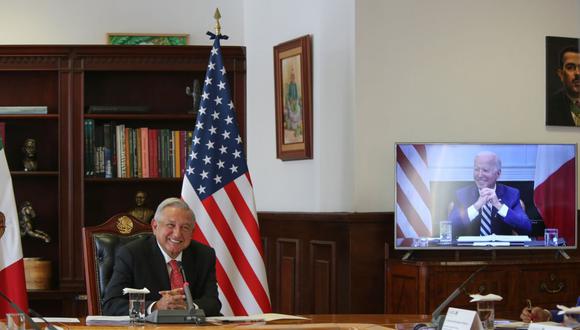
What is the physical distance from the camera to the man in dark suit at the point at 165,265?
4.25 metres

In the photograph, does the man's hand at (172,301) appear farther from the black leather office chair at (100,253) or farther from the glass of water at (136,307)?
the black leather office chair at (100,253)

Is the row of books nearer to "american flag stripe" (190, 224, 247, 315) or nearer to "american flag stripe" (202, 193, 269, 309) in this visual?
"american flag stripe" (202, 193, 269, 309)

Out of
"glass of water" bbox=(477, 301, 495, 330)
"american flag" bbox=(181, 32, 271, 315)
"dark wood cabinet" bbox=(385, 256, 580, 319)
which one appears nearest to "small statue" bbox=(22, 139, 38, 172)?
"american flag" bbox=(181, 32, 271, 315)

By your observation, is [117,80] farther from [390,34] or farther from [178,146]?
[390,34]

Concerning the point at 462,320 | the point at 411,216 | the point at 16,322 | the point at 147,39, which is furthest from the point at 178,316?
the point at 147,39

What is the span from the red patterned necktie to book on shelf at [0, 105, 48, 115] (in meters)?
2.75

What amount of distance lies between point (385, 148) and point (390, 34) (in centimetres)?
63

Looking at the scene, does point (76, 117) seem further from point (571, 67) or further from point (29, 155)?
point (571, 67)

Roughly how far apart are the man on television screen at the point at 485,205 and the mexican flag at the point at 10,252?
224cm

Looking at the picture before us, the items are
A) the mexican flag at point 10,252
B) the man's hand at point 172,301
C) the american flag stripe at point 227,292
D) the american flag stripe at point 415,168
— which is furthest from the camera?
the american flag stripe at point 415,168

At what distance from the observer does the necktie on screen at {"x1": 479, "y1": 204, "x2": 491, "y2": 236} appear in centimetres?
556

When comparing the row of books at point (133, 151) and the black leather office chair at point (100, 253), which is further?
the row of books at point (133, 151)

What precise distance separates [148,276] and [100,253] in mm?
269

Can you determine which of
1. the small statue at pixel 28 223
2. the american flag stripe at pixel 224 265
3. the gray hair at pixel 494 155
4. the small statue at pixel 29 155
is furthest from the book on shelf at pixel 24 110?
the gray hair at pixel 494 155
